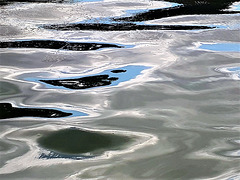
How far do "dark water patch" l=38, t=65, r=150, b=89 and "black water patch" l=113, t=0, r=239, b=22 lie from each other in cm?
165

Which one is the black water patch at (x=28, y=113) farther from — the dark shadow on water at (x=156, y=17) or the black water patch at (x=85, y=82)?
the dark shadow on water at (x=156, y=17)

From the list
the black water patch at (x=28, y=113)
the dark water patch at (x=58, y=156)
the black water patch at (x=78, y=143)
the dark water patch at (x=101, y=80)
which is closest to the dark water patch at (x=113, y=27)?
the dark water patch at (x=101, y=80)

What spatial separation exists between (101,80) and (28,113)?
685 mm

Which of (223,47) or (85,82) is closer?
(85,82)

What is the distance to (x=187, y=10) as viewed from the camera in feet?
16.2

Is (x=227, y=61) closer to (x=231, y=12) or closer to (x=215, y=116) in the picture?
(x=215, y=116)

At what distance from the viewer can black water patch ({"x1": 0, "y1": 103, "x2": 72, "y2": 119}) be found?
228 centimetres

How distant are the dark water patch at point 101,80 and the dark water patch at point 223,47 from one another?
2.69 feet

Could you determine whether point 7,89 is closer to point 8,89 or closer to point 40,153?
point 8,89

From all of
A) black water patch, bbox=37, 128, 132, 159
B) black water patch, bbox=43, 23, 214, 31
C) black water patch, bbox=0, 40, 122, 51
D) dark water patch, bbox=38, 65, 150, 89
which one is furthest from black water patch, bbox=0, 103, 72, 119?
black water patch, bbox=43, 23, 214, 31

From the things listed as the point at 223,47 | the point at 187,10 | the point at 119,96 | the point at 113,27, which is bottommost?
the point at 119,96

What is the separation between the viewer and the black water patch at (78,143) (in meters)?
1.87

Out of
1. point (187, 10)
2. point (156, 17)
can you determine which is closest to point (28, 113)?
point (156, 17)

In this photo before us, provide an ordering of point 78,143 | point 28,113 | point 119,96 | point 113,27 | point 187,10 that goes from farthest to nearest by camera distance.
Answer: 1. point 187,10
2. point 113,27
3. point 119,96
4. point 28,113
5. point 78,143
